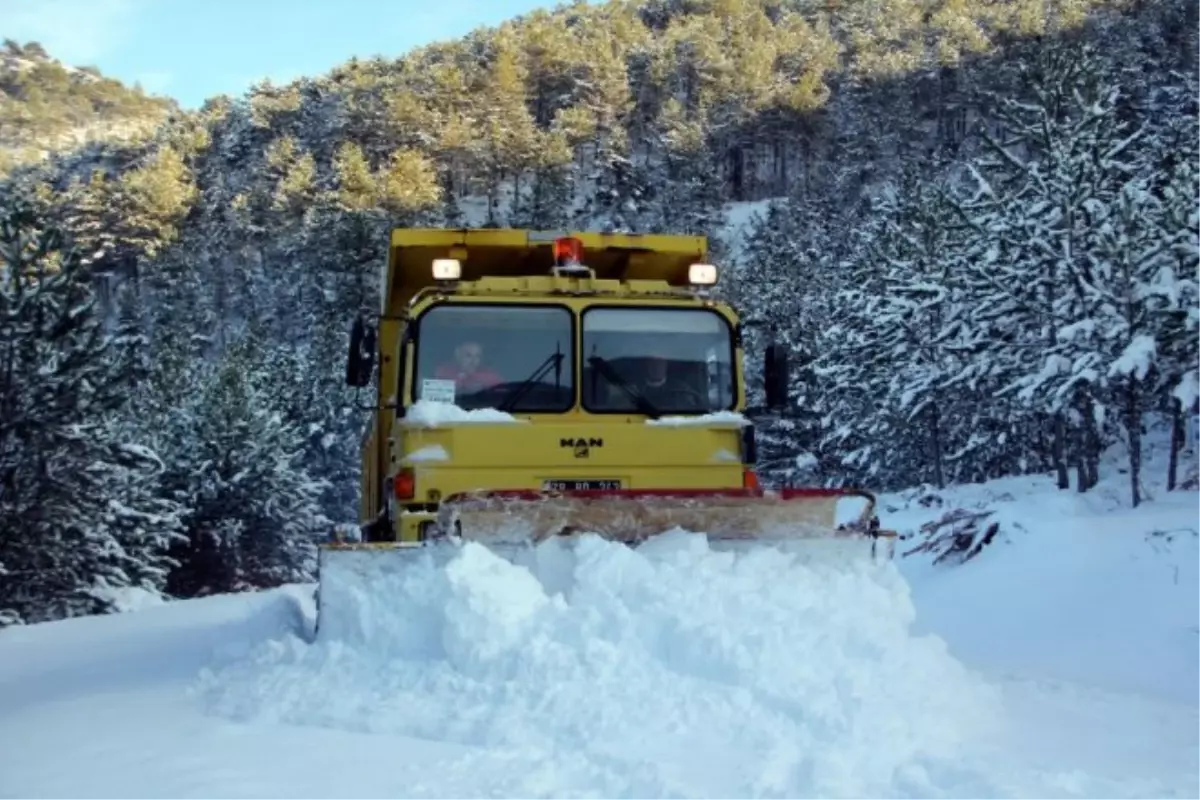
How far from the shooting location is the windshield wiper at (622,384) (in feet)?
25.5

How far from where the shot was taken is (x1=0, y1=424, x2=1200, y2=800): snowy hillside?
14.1 ft

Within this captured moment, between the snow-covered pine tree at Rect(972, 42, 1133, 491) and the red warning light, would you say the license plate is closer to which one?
the red warning light

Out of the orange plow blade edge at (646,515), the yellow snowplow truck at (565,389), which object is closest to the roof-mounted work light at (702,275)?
the yellow snowplow truck at (565,389)

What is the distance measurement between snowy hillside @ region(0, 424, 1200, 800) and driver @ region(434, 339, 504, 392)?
2.02 m

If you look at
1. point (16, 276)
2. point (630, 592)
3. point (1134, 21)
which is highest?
point (1134, 21)

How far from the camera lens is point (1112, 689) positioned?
707 cm

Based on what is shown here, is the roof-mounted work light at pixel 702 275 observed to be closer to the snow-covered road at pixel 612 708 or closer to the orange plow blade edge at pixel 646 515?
the orange plow blade edge at pixel 646 515

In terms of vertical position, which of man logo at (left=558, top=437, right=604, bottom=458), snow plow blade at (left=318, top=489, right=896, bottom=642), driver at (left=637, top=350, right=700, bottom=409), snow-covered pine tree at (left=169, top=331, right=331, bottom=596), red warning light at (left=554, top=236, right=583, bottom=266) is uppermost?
red warning light at (left=554, top=236, right=583, bottom=266)

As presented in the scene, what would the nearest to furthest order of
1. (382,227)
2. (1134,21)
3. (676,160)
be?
(382,227), (1134,21), (676,160)

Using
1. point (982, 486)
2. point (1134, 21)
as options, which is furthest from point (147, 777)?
point (1134, 21)

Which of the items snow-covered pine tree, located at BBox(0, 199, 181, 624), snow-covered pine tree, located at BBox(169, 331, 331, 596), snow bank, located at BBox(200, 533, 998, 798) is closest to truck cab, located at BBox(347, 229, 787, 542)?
snow bank, located at BBox(200, 533, 998, 798)

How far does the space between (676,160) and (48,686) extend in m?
77.2

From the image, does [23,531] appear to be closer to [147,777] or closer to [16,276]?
[16,276]

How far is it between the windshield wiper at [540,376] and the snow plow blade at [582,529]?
160 centimetres
